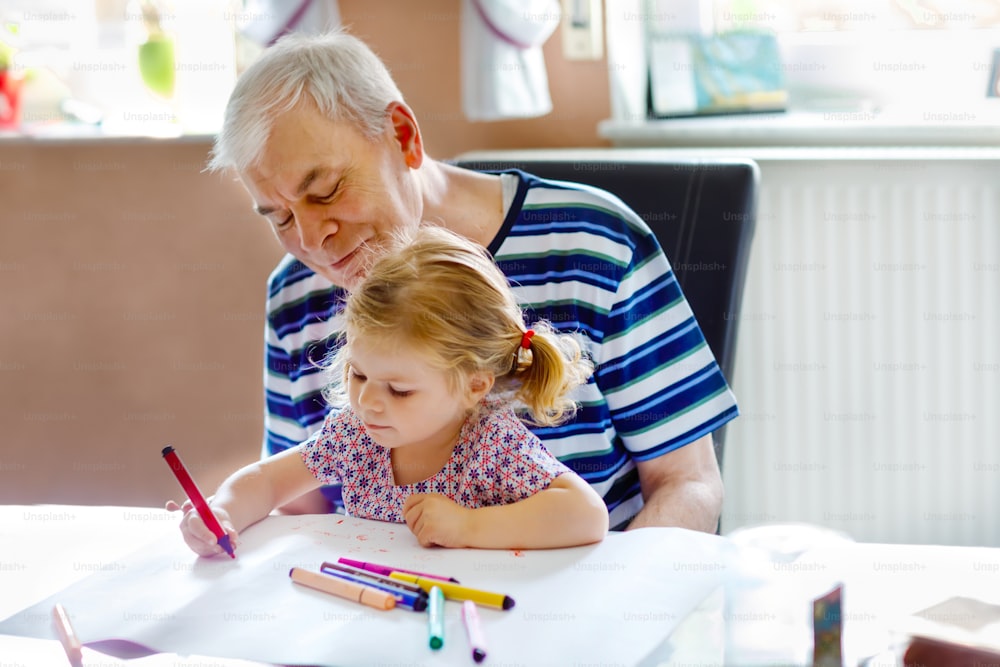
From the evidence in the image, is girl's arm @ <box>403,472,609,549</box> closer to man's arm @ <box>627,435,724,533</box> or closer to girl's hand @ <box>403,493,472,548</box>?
girl's hand @ <box>403,493,472,548</box>

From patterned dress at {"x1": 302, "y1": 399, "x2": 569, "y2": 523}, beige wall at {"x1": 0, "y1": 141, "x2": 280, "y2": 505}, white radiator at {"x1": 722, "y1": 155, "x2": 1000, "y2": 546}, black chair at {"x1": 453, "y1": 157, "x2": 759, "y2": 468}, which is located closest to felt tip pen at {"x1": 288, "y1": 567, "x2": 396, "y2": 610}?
patterned dress at {"x1": 302, "y1": 399, "x2": 569, "y2": 523}

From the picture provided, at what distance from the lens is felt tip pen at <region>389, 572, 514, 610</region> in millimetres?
798

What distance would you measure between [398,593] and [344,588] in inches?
1.9

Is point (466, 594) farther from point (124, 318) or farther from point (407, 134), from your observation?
point (124, 318)

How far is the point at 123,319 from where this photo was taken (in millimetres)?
2803

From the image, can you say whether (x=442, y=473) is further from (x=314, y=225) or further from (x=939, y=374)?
(x=939, y=374)

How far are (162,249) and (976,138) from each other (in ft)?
6.55

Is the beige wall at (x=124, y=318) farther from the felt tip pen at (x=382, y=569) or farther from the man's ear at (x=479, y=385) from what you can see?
the felt tip pen at (x=382, y=569)

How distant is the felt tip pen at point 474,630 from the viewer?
0.72 m

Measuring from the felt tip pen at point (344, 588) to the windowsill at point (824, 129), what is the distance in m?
1.75

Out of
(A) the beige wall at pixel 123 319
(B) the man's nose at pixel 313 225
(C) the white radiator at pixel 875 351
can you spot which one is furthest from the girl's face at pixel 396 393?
(A) the beige wall at pixel 123 319

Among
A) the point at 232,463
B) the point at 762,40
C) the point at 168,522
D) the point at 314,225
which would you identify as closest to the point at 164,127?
the point at 232,463

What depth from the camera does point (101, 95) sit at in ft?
9.50

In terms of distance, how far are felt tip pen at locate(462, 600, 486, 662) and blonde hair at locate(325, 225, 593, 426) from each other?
12.7 inches
